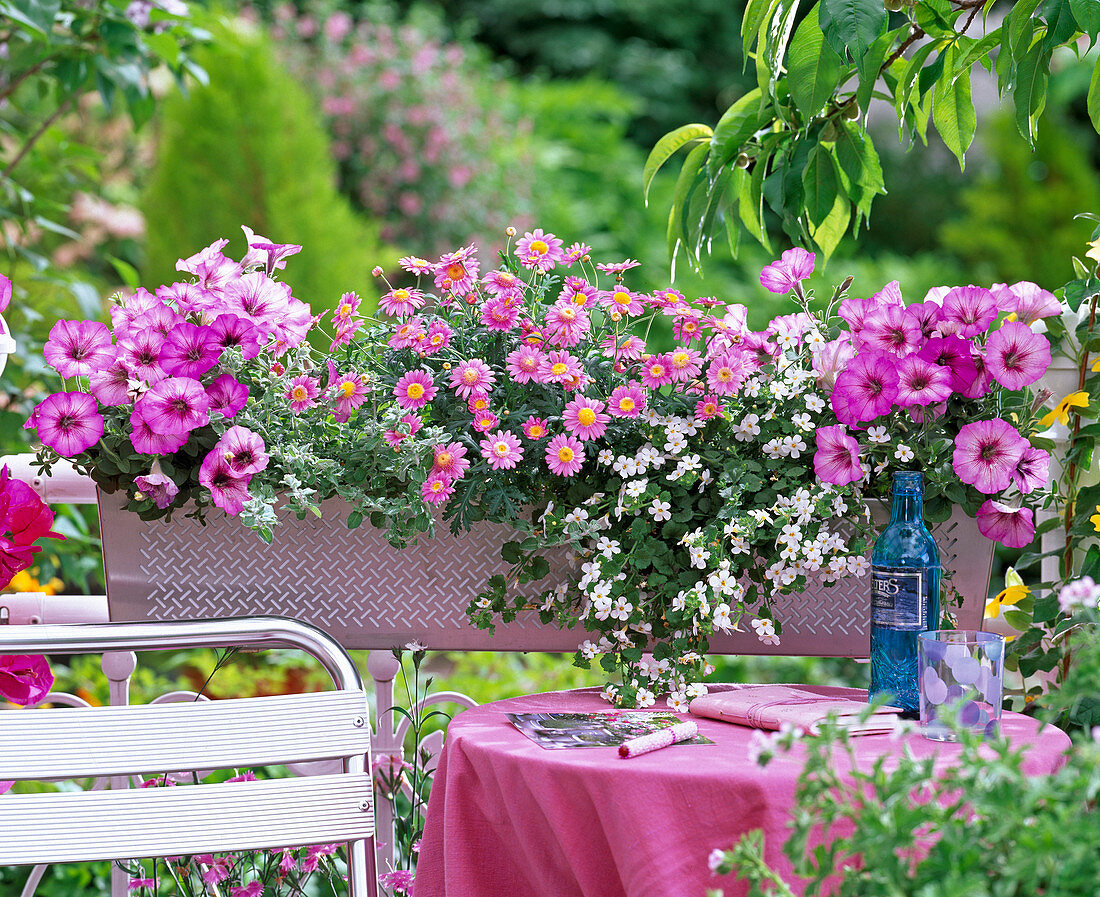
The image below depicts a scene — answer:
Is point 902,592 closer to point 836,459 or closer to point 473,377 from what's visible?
point 836,459

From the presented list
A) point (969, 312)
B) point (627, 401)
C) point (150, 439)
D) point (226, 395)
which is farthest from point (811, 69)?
point (150, 439)

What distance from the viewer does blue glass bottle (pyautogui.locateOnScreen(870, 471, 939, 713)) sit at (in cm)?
124

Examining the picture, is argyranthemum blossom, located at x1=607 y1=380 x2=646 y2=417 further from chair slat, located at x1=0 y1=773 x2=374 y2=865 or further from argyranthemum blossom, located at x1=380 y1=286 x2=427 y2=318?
chair slat, located at x1=0 y1=773 x2=374 y2=865

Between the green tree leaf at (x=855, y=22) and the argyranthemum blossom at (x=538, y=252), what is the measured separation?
0.44 metres

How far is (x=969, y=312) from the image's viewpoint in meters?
1.36

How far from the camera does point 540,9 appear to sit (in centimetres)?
845

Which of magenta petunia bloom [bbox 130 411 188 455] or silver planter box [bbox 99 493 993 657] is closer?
magenta petunia bloom [bbox 130 411 188 455]

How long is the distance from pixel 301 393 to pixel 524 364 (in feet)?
0.98

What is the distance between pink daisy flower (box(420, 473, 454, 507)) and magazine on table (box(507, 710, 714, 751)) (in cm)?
29

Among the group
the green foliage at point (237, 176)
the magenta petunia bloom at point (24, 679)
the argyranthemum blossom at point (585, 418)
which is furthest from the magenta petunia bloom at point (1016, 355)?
the green foliage at point (237, 176)

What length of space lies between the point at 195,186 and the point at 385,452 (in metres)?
3.79

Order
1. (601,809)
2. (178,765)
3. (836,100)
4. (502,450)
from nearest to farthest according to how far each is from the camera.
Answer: (601,809)
(178,765)
(502,450)
(836,100)

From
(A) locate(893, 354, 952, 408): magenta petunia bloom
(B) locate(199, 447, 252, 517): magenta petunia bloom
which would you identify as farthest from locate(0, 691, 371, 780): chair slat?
(A) locate(893, 354, 952, 408): magenta petunia bloom

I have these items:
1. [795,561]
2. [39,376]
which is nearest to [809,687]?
[795,561]
